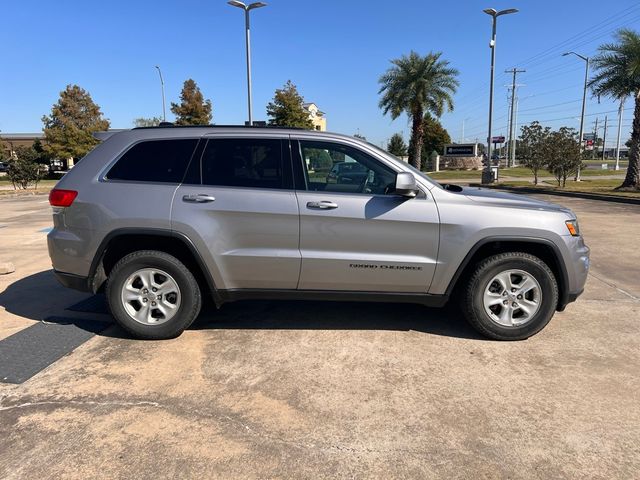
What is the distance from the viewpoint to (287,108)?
3581 centimetres

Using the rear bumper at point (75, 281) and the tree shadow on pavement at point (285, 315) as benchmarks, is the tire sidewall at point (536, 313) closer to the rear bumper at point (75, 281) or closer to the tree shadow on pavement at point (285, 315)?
the tree shadow on pavement at point (285, 315)

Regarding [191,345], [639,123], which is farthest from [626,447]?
[639,123]

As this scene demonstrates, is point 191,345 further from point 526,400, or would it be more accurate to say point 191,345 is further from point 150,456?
point 526,400

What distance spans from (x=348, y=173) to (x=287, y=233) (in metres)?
0.76

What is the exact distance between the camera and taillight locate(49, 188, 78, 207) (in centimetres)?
417

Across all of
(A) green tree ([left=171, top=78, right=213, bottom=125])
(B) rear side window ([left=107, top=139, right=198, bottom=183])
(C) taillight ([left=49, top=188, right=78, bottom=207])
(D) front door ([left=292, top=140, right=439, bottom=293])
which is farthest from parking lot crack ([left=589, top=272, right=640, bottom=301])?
(A) green tree ([left=171, top=78, right=213, bottom=125])

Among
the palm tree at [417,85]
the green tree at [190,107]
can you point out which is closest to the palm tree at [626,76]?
the palm tree at [417,85]

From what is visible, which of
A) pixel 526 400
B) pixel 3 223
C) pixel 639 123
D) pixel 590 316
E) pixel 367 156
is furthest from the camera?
pixel 639 123

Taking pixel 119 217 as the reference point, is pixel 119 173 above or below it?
above

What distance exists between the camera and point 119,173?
13.8ft

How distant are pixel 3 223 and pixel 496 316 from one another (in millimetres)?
12439

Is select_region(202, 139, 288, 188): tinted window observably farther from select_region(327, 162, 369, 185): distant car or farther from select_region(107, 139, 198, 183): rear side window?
select_region(327, 162, 369, 185): distant car

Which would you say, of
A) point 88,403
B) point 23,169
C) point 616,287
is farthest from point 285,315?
point 23,169

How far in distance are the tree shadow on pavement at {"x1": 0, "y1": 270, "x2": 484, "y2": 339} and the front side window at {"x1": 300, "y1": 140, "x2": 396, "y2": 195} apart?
53.5 inches
